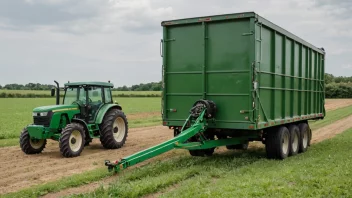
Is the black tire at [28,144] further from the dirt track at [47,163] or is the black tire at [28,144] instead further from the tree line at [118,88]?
the tree line at [118,88]

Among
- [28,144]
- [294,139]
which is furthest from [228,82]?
[28,144]

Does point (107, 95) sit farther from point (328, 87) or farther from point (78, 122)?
point (328, 87)

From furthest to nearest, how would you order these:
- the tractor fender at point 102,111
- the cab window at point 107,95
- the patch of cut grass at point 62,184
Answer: the cab window at point 107,95 → the tractor fender at point 102,111 → the patch of cut grass at point 62,184

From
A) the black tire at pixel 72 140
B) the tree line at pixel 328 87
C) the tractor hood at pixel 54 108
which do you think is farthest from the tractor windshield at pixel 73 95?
the tree line at pixel 328 87

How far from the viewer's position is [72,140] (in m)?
12.2

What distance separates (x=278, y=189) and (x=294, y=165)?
2.83 meters

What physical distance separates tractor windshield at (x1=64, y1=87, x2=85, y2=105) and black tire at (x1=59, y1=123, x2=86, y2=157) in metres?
1.35

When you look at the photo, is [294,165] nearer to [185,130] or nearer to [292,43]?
[185,130]

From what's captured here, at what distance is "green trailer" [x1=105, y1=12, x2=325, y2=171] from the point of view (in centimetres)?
1003

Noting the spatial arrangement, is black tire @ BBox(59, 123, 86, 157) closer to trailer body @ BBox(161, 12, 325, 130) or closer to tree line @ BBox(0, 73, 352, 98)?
trailer body @ BBox(161, 12, 325, 130)

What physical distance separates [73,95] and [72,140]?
76.1 inches

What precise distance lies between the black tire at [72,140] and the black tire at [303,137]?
683cm

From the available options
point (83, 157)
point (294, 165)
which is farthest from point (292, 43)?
point (83, 157)

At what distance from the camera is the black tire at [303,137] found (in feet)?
43.1
